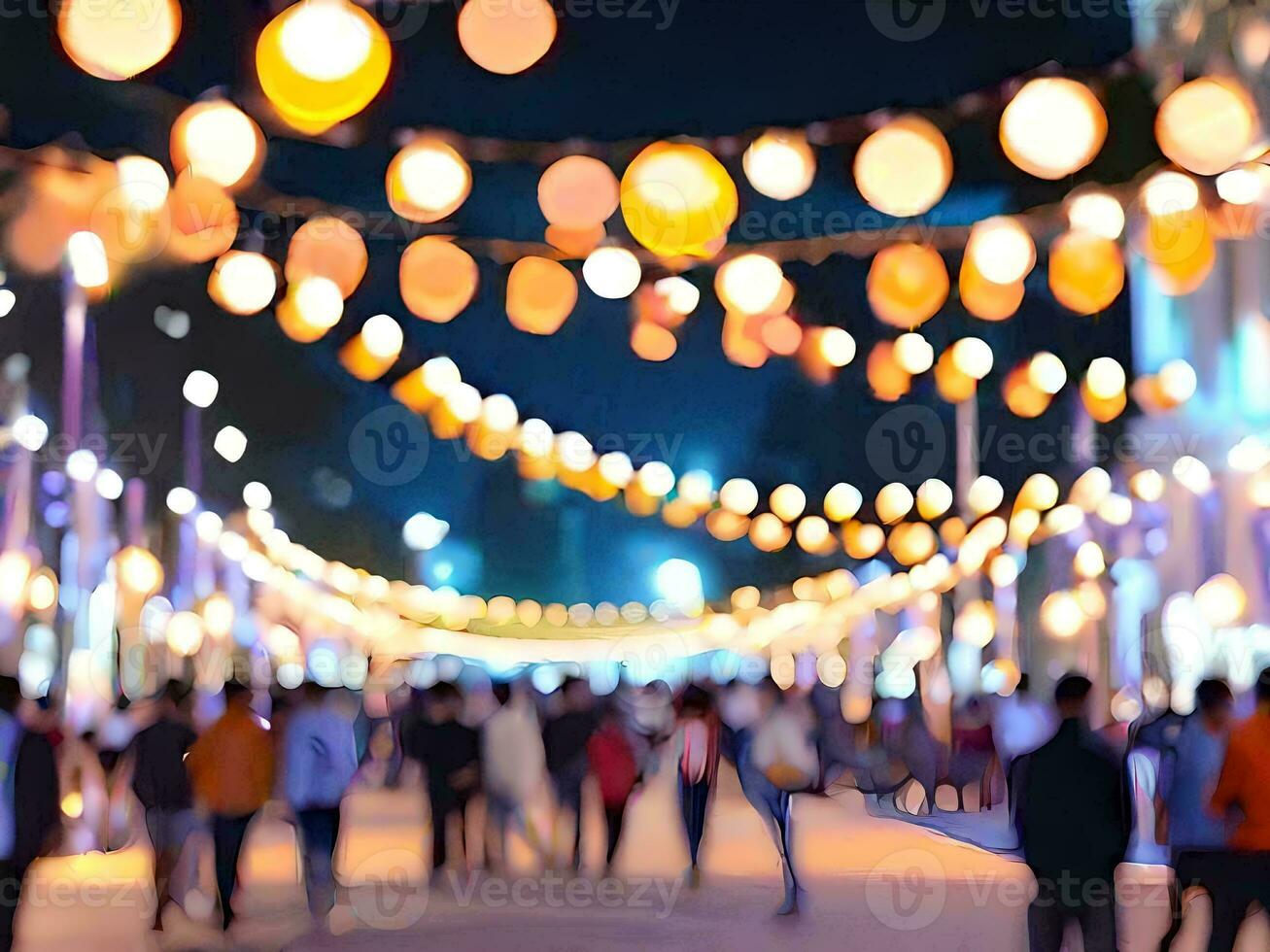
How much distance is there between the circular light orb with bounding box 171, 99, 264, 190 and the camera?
6691 mm

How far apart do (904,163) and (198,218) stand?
2.81 m

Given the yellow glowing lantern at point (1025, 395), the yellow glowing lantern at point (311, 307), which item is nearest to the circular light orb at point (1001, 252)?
the yellow glowing lantern at point (311, 307)

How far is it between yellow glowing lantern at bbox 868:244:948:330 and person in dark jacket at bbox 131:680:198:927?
4082mm

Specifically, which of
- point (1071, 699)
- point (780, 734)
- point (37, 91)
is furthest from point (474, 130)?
point (1071, 699)

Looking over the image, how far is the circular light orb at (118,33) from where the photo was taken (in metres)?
5.24

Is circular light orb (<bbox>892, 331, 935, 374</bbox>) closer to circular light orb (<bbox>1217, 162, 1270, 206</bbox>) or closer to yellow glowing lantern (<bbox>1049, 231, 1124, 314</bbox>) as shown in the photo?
circular light orb (<bbox>1217, 162, 1270, 206</bbox>)

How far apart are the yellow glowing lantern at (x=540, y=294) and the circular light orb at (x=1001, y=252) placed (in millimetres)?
1876

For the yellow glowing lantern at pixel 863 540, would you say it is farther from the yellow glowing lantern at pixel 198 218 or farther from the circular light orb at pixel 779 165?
the yellow glowing lantern at pixel 198 218

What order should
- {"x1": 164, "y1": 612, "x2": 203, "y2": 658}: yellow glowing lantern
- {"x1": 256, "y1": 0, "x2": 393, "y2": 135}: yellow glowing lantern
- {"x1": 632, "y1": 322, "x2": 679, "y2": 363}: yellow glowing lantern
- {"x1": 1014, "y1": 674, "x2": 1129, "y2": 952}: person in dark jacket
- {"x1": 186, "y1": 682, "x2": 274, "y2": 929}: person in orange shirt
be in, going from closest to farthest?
1. {"x1": 256, "y1": 0, "x2": 393, "y2": 135}: yellow glowing lantern
2. {"x1": 1014, "y1": 674, "x2": 1129, "y2": 952}: person in dark jacket
3. {"x1": 186, "y1": 682, "x2": 274, "y2": 929}: person in orange shirt
4. {"x1": 632, "y1": 322, "x2": 679, "y2": 363}: yellow glowing lantern
5. {"x1": 164, "y1": 612, "x2": 203, "y2": 658}: yellow glowing lantern

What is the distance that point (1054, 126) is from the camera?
6.37 metres

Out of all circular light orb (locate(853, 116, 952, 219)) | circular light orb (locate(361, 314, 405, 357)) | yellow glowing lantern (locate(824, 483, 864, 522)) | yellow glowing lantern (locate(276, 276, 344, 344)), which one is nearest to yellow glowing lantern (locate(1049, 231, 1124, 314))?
circular light orb (locate(853, 116, 952, 219))

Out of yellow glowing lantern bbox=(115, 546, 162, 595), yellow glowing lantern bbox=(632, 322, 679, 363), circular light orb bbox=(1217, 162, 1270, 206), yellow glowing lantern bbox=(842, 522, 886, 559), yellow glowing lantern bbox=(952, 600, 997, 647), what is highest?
circular light orb bbox=(1217, 162, 1270, 206)

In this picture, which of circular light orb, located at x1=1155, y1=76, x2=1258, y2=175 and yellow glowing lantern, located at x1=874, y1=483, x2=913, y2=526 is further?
yellow glowing lantern, located at x1=874, y1=483, x2=913, y2=526

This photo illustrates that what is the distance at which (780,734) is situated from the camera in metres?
10.4
